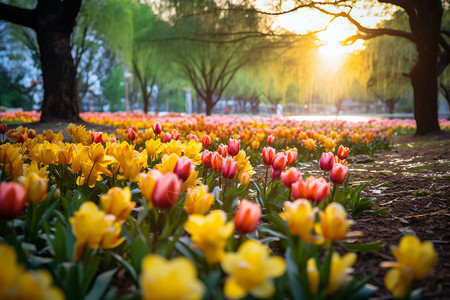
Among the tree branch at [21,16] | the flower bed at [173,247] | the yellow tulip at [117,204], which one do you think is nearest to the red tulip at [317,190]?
the flower bed at [173,247]

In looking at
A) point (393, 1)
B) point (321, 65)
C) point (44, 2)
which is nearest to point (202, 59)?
point (321, 65)

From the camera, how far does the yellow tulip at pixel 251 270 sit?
2.27 feet

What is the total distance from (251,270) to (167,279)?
0.69 ft

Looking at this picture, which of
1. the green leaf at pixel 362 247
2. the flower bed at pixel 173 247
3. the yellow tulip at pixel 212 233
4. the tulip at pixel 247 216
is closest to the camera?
the flower bed at pixel 173 247

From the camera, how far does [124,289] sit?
112 centimetres

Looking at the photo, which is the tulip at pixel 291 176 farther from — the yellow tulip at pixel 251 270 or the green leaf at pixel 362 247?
the yellow tulip at pixel 251 270

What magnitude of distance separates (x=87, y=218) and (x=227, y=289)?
454 millimetres

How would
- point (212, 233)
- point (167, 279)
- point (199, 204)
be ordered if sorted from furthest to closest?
point (199, 204) → point (212, 233) → point (167, 279)

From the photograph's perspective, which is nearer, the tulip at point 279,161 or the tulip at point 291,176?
the tulip at point 291,176

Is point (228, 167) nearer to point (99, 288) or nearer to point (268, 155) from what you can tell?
point (268, 155)

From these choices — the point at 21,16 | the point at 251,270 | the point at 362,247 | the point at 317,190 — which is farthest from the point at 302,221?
the point at 21,16

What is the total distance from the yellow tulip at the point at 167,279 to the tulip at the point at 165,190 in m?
0.43

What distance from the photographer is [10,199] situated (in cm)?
86

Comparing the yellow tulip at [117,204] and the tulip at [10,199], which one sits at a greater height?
the tulip at [10,199]
